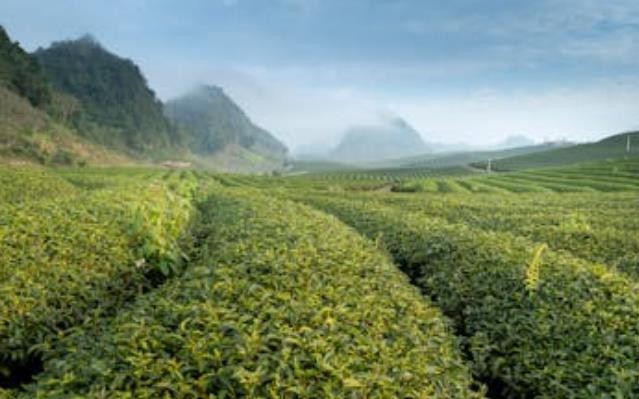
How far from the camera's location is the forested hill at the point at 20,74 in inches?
3892

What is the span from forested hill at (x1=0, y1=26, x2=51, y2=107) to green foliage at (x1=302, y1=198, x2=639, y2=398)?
103204mm

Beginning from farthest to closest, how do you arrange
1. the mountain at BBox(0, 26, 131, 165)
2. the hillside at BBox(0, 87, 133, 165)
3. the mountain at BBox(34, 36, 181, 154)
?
1. the mountain at BBox(34, 36, 181, 154)
2. the mountain at BBox(0, 26, 131, 165)
3. the hillside at BBox(0, 87, 133, 165)

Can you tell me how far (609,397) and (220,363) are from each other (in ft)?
12.6

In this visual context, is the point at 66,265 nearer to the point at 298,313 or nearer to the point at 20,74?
the point at 298,313

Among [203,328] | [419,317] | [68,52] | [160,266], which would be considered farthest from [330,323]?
[68,52]

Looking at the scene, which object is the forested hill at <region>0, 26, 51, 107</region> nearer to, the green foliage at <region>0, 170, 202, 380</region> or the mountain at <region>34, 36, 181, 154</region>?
the mountain at <region>34, 36, 181, 154</region>

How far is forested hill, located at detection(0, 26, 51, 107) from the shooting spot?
3892 inches

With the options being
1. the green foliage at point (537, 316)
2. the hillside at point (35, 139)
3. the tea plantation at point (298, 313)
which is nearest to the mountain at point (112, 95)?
the hillside at point (35, 139)

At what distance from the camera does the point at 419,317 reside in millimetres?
6891

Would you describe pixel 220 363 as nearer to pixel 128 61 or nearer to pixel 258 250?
pixel 258 250

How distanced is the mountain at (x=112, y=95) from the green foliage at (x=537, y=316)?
13255cm

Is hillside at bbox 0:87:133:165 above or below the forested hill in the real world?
below

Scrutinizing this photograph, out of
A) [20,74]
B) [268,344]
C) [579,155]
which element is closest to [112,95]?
[20,74]

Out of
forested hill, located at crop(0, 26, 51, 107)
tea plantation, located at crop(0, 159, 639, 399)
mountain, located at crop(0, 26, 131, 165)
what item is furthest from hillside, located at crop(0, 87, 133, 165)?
tea plantation, located at crop(0, 159, 639, 399)
